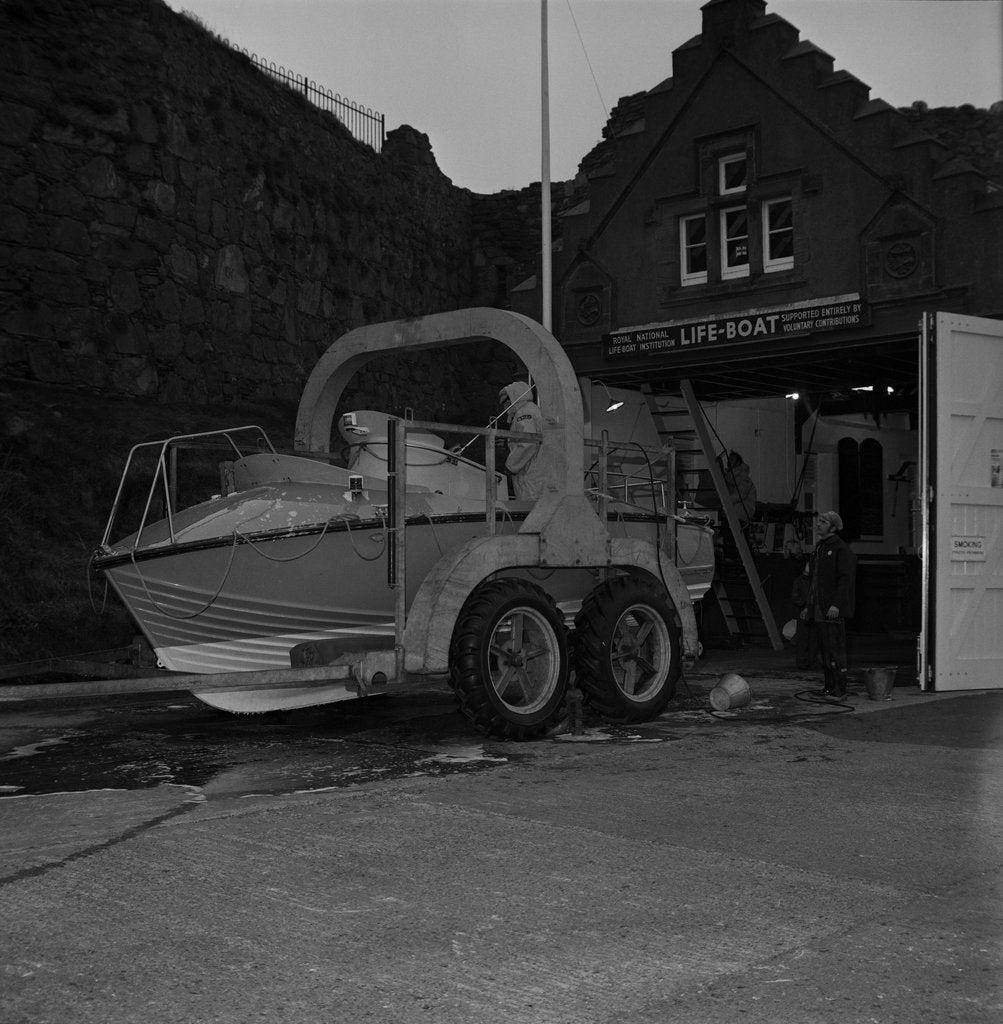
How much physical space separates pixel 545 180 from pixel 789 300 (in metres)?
3.92

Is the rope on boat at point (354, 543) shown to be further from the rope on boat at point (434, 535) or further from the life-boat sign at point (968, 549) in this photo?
the life-boat sign at point (968, 549)

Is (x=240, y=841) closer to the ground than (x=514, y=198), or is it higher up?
closer to the ground

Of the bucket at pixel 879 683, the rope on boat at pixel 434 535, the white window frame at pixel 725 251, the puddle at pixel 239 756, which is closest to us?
the puddle at pixel 239 756

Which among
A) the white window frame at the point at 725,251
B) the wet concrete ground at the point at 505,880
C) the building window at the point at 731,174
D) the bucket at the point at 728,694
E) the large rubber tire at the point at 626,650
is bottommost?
the wet concrete ground at the point at 505,880

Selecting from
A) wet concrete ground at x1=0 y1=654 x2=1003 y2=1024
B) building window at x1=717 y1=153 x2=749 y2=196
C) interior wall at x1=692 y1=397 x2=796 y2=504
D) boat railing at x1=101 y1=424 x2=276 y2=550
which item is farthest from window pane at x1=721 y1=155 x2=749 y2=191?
wet concrete ground at x1=0 y1=654 x2=1003 y2=1024

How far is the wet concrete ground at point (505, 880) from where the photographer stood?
371 centimetres

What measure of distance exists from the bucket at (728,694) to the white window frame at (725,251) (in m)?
6.37

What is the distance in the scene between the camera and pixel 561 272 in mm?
16219

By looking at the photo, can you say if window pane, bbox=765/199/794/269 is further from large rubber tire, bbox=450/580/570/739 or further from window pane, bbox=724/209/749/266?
large rubber tire, bbox=450/580/570/739

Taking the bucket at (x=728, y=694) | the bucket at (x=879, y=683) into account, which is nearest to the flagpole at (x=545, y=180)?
the bucket at (x=879, y=683)

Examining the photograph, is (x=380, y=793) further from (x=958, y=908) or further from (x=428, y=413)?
(x=428, y=413)

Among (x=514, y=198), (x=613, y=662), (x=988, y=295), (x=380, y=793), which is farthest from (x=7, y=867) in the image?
(x=514, y=198)

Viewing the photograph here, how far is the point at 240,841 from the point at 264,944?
1398mm

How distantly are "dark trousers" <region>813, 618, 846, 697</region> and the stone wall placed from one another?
10.6m
